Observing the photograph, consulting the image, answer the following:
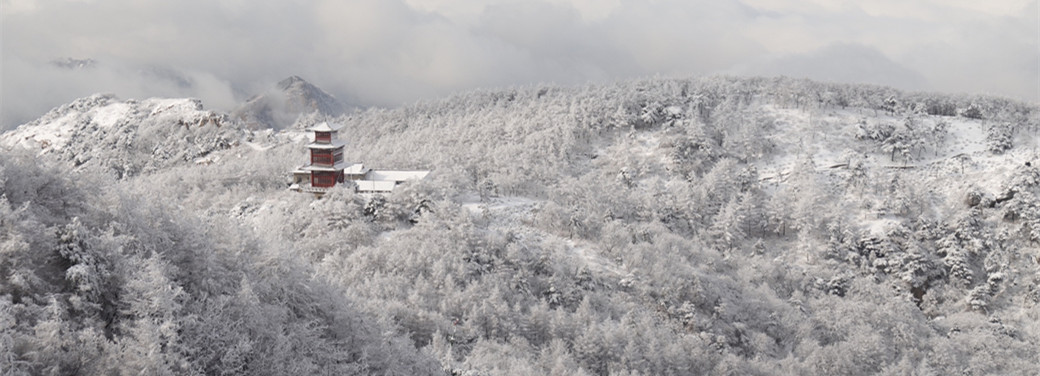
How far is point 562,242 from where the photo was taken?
2092 inches

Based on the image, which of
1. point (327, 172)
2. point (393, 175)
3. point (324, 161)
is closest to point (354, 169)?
point (393, 175)

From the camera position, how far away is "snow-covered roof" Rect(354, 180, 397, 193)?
59.7m

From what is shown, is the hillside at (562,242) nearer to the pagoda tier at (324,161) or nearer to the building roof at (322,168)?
the pagoda tier at (324,161)

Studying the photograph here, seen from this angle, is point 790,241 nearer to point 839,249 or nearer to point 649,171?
point 839,249

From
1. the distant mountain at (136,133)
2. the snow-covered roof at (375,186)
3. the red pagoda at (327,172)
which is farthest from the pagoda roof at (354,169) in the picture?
the distant mountain at (136,133)

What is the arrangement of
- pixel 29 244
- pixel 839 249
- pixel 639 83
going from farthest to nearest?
1. pixel 639 83
2. pixel 839 249
3. pixel 29 244

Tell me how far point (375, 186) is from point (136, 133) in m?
59.3

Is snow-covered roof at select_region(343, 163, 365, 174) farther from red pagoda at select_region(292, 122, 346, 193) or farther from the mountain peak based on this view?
the mountain peak

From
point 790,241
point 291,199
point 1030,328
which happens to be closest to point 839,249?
point 790,241

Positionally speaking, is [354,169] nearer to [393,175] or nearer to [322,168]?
[393,175]

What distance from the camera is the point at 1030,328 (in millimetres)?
54125

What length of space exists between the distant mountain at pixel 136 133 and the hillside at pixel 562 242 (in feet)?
1.99

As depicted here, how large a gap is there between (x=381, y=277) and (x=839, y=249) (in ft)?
159

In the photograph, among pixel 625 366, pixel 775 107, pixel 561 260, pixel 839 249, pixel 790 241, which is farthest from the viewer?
pixel 775 107
